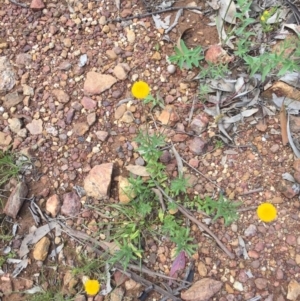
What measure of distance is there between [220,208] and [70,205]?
2.87ft

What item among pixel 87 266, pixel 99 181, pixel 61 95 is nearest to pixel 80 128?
pixel 61 95


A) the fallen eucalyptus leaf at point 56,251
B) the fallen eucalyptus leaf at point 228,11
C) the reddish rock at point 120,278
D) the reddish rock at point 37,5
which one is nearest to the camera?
the reddish rock at point 120,278

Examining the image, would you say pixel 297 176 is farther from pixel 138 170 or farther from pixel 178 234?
pixel 138 170

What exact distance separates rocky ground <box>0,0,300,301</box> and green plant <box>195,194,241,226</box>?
55 millimetres

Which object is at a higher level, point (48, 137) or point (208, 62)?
point (208, 62)

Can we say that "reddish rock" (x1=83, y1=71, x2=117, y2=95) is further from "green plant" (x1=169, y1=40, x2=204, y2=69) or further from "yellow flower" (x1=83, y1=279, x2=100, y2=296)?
"yellow flower" (x1=83, y1=279, x2=100, y2=296)

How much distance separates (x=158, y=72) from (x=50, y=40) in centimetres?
77

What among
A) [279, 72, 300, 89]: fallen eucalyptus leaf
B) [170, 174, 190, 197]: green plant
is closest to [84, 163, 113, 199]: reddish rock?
[170, 174, 190, 197]: green plant

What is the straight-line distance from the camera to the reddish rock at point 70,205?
286 cm

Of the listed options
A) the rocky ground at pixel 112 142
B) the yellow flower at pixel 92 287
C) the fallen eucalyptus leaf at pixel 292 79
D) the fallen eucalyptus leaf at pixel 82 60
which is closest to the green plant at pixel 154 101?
the rocky ground at pixel 112 142

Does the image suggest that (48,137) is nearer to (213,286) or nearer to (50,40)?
(50,40)

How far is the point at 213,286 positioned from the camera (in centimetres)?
262

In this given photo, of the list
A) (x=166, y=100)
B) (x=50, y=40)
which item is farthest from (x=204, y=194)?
(x=50, y=40)

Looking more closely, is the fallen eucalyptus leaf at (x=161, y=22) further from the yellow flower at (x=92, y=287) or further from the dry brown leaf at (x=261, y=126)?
the yellow flower at (x=92, y=287)
